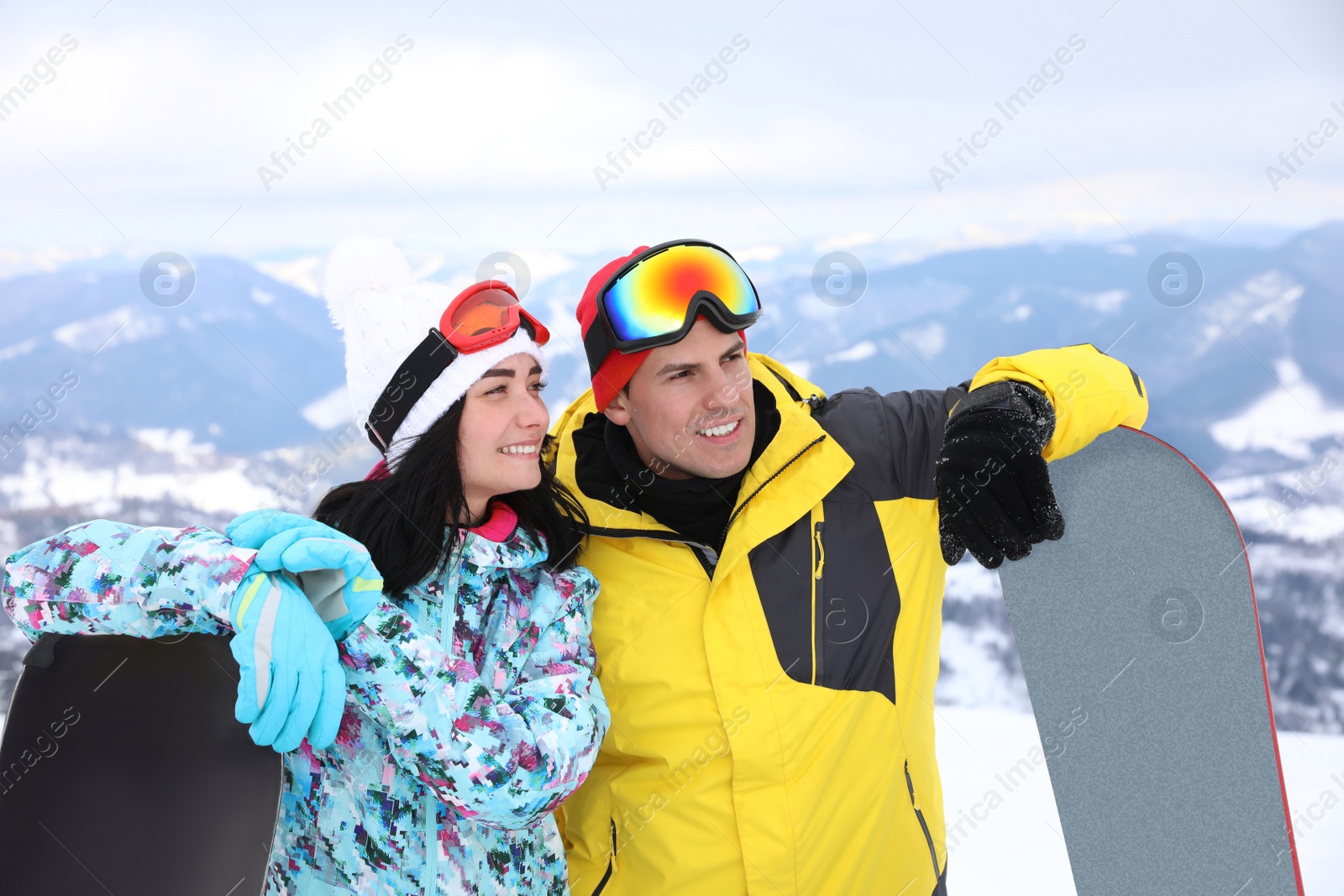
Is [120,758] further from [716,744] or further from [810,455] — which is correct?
[810,455]

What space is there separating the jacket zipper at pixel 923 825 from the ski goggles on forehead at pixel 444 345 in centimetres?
100

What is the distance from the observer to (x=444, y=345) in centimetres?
145

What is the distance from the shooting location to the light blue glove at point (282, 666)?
1.13 meters

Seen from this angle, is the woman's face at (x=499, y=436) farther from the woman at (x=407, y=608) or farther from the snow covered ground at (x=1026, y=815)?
the snow covered ground at (x=1026, y=815)

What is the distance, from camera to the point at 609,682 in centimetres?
161

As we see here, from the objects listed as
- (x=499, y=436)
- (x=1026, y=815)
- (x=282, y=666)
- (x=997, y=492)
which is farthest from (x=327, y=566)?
(x=1026, y=815)

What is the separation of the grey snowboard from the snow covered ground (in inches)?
25.9

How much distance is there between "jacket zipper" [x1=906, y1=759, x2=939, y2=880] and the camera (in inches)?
64.6

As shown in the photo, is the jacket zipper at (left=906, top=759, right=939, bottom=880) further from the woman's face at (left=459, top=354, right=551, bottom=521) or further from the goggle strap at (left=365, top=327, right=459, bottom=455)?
the goggle strap at (left=365, top=327, right=459, bottom=455)

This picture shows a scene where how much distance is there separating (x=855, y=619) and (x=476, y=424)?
70 centimetres

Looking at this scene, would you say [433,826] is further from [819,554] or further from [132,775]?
[819,554]

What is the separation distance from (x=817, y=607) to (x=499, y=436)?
597mm

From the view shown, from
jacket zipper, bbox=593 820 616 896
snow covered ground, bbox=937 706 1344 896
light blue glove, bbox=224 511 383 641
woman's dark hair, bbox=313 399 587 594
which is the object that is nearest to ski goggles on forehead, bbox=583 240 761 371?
woman's dark hair, bbox=313 399 587 594

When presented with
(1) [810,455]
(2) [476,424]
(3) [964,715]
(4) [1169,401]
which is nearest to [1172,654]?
(1) [810,455]
